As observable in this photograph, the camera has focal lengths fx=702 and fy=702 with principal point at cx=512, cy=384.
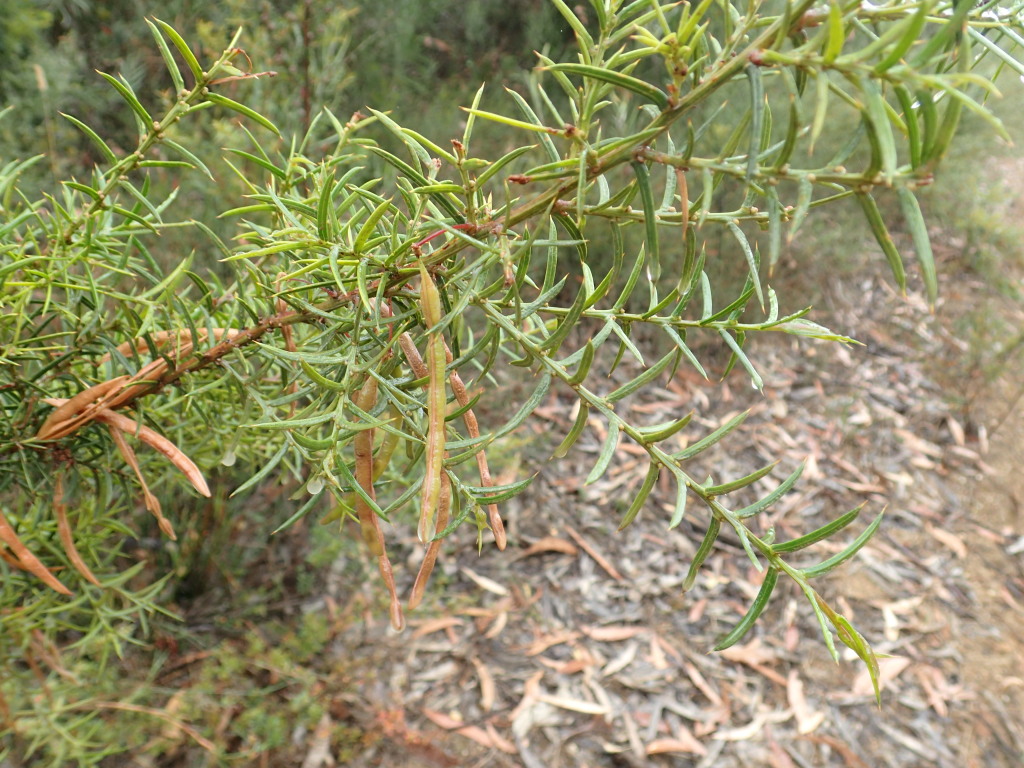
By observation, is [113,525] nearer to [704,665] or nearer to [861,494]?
[704,665]

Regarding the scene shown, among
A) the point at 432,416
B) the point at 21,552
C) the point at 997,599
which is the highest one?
the point at 432,416

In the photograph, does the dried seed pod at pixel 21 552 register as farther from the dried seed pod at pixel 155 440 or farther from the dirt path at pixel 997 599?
the dirt path at pixel 997 599

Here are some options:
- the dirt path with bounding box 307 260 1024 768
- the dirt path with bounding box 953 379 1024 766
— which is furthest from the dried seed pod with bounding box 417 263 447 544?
Answer: the dirt path with bounding box 953 379 1024 766

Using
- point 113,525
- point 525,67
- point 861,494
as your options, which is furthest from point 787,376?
point 113,525

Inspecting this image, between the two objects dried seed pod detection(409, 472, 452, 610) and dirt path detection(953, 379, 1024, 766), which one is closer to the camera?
dried seed pod detection(409, 472, 452, 610)

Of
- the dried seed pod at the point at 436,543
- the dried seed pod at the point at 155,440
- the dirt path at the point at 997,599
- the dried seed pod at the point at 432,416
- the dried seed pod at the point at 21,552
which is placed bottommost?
the dirt path at the point at 997,599

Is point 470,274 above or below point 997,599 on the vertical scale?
above

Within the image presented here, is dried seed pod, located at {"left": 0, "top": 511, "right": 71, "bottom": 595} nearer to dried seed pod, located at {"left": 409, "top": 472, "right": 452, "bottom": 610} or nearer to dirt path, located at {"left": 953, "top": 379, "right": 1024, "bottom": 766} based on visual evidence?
dried seed pod, located at {"left": 409, "top": 472, "right": 452, "bottom": 610}

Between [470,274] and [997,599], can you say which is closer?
[470,274]

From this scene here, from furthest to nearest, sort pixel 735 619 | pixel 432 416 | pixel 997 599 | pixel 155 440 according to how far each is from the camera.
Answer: pixel 997 599, pixel 735 619, pixel 155 440, pixel 432 416

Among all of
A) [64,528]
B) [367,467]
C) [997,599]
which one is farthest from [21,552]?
[997,599]

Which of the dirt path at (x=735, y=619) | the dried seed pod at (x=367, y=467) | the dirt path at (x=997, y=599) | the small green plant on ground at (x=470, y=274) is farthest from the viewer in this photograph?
the dirt path at (x=997, y=599)

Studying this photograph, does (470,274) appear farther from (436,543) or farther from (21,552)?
(21,552)

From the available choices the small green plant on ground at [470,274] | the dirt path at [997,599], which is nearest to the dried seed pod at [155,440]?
the small green plant on ground at [470,274]
